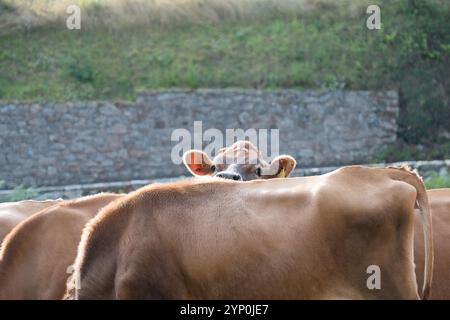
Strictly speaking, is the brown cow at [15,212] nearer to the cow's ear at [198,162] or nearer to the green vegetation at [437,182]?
the cow's ear at [198,162]

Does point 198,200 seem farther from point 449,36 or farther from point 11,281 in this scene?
point 449,36

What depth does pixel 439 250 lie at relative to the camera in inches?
344

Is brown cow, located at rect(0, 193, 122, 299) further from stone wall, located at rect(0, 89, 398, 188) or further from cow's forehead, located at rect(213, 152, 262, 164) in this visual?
stone wall, located at rect(0, 89, 398, 188)

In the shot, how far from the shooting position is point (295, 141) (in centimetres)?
2439

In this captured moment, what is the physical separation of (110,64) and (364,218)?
1888 cm

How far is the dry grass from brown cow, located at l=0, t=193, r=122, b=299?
17.3m

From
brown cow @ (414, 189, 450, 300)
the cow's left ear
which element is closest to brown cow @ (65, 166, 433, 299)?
brown cow @ (414, 189, 450, 300)

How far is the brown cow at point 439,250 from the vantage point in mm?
8516

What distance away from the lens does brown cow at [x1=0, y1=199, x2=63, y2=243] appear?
34.0ft

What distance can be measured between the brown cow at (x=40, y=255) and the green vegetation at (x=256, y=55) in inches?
579

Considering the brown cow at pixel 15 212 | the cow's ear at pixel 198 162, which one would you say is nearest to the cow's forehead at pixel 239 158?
the cow's ear at pixel 198 162

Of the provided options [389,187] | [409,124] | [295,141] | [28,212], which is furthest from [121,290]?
[409,124]

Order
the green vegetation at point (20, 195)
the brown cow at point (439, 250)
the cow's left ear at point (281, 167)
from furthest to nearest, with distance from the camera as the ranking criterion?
the green vegetation at point (20, 195), the cow's left ear at point (281, 167), the brown cow at point (439, 250)

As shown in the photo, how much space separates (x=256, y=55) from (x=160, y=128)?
3477mm
